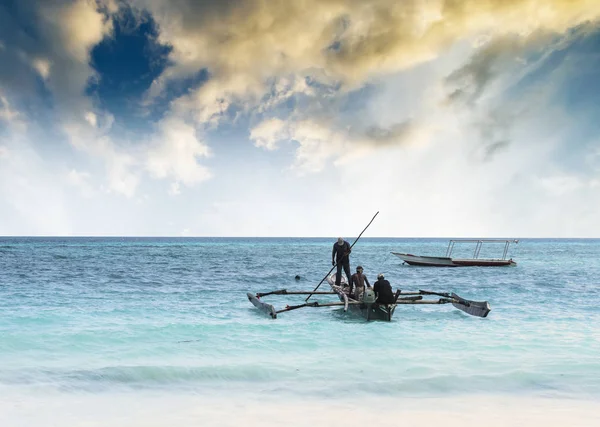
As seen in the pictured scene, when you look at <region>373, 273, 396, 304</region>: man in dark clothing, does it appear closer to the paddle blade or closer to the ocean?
the ocean

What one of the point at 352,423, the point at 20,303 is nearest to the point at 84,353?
the point at 352,423

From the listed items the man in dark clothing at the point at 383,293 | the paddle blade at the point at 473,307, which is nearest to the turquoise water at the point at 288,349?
the paddle blade at the point at 473,307

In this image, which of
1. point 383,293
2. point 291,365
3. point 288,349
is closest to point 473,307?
point 383,293

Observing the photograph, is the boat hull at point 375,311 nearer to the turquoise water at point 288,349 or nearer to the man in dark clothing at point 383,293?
the man in dark clothing at point 383,293

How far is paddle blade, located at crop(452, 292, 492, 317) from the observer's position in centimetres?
1544

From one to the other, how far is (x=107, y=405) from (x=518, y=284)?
27.1 metres

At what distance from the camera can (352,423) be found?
705cm

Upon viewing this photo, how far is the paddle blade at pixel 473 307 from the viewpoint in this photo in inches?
608

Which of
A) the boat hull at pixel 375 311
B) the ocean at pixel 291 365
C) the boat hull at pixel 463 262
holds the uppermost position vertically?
the boat hull at pixel 463 262

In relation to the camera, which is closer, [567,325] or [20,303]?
[567,325]

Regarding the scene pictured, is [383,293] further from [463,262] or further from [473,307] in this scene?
[463,262]

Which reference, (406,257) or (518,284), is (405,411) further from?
(406,257)

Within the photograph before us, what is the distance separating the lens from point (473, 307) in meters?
16.2

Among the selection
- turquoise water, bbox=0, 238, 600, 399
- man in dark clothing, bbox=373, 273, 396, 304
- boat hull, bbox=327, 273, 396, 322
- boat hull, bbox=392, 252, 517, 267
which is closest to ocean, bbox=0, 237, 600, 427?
turquoise water, bbox=0, 238, 600, 399
